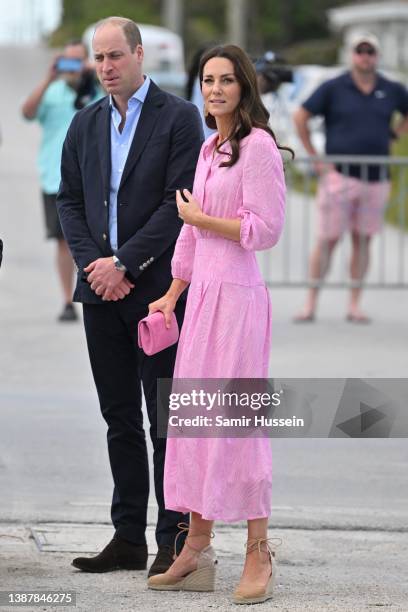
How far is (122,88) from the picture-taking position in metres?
5.27

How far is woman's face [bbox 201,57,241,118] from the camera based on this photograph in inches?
195

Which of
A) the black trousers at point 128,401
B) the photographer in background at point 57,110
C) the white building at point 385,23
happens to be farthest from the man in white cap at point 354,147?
the white building at point 385,23

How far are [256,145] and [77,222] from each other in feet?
2.73

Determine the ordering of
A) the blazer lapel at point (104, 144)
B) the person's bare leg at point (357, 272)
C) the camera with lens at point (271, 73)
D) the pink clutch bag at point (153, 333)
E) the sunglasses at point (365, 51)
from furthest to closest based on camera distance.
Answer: the person's bare leg at point (357, 272)
the sunglasses at point (365, 51)
the camera with lens at point (271, 73)
the blazer lapel at point (104, 144)
the pink clutch bag at point (153, 333)

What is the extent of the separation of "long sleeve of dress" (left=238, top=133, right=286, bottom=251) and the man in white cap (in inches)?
237

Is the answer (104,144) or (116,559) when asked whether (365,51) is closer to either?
(104,144)

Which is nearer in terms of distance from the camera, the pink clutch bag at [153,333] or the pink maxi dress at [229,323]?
the pink maxi dress at [229,323]

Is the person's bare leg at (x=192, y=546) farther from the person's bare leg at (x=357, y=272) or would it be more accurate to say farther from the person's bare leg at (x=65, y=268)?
the person's bare leg at (x=357, y=272)

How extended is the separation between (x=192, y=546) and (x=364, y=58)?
20.9 ft

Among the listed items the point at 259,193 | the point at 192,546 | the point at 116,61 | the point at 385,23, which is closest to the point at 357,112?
the point at 116,61

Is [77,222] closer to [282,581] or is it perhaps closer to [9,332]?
[282,581]

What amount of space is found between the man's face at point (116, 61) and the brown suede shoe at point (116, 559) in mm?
1647

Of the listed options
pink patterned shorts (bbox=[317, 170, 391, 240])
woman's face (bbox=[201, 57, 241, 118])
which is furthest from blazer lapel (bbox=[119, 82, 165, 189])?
pink patterned shorts (bbox=[317, 170, 391, 240])

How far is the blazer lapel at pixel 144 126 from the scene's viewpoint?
5277 mm
